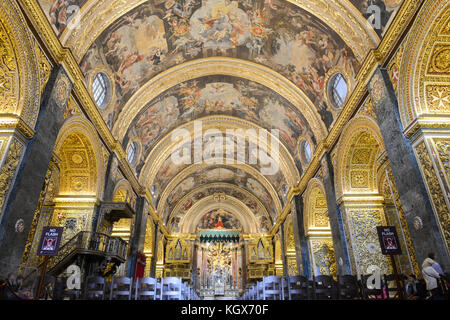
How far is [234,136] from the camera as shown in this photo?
22.6 meters

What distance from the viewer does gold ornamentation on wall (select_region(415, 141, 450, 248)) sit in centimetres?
673

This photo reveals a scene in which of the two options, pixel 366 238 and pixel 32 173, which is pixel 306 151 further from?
pixel 32 173

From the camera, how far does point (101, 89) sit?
13.2 m

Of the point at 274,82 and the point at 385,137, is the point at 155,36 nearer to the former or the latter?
the point at 274,82

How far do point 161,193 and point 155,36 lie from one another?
45.7 ft

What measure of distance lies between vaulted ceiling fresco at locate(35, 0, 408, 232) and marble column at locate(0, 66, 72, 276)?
5.95ft

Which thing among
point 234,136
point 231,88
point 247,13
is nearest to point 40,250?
point 247,13

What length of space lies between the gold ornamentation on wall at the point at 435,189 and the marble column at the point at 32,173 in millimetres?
10039

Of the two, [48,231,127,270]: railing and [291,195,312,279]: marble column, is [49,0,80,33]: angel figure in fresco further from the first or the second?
[291,195,312,279]: marble column

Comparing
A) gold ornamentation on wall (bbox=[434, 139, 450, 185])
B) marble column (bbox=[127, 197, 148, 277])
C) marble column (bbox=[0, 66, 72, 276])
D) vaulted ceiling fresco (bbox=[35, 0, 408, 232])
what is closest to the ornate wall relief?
gold ornamentation on wall (bbox=[434, 139, 450, 185])

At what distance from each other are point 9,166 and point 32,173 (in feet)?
2.06

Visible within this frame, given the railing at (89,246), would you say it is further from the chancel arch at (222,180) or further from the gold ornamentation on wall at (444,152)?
the chancel arch at (222,180)

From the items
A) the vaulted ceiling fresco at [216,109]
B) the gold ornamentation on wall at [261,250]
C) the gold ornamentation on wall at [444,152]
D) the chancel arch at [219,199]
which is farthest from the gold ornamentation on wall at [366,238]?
the chancel arch at [219,199]

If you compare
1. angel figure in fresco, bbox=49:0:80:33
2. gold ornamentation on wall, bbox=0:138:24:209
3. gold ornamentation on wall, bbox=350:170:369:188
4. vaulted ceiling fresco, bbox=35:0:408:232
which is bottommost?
gold ornamentation on wall, bbox=0:138:24:209
